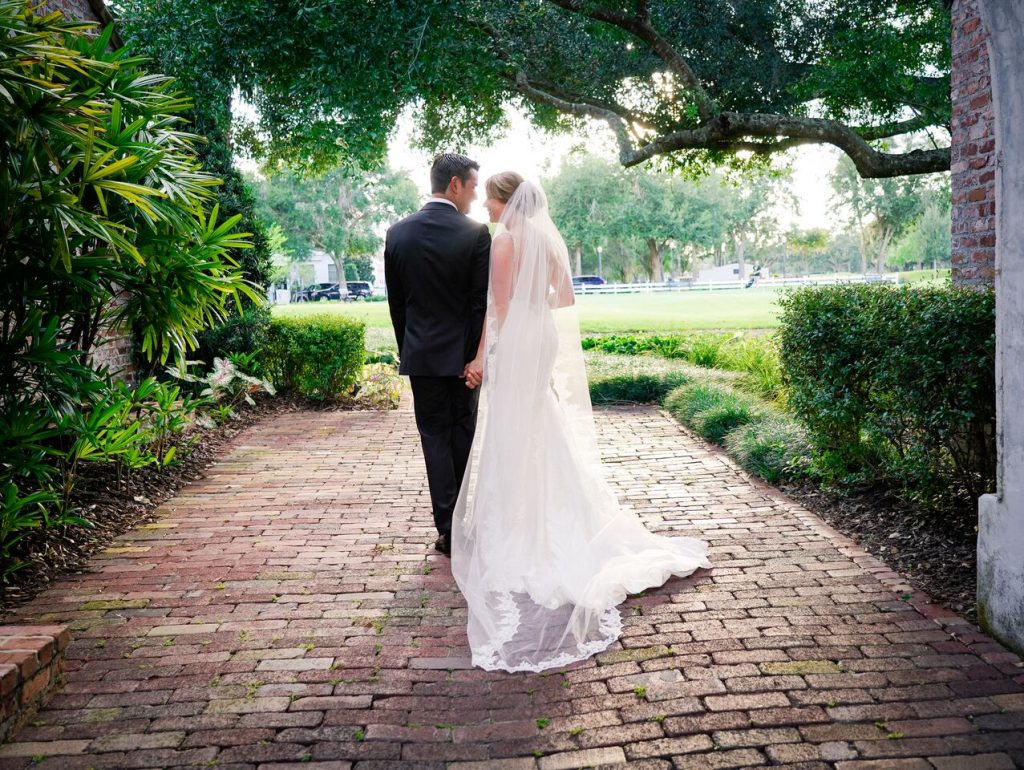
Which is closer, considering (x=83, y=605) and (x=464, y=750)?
(x=464, y=750)

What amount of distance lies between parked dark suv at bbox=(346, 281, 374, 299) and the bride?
5369 cm

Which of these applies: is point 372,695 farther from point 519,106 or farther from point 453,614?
point 519,106

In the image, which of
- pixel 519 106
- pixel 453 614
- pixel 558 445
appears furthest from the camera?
pixel 519 106

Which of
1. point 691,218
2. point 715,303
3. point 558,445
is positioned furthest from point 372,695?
point 691,218

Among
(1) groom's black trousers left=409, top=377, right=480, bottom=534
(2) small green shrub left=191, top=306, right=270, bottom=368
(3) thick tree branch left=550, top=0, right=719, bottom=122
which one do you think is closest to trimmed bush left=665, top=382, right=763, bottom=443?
(3) thick tree branch left=550, top=0, right=719, bottom=122

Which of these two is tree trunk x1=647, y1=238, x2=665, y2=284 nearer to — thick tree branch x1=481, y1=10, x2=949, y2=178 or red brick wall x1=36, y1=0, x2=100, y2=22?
thick tree branch x1=481, y1=10, x2=949, y2=178

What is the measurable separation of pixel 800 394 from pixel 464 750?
4.14m

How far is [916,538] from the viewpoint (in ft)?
15.6

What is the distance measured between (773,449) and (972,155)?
263 cm

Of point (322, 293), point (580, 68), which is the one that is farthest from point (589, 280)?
point (580, 68)

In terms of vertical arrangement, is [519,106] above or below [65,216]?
above

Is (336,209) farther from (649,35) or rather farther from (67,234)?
(67,234)

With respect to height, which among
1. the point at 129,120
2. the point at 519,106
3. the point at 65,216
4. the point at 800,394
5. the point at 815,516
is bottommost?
the point at 815,516

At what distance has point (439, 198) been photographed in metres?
4.70
